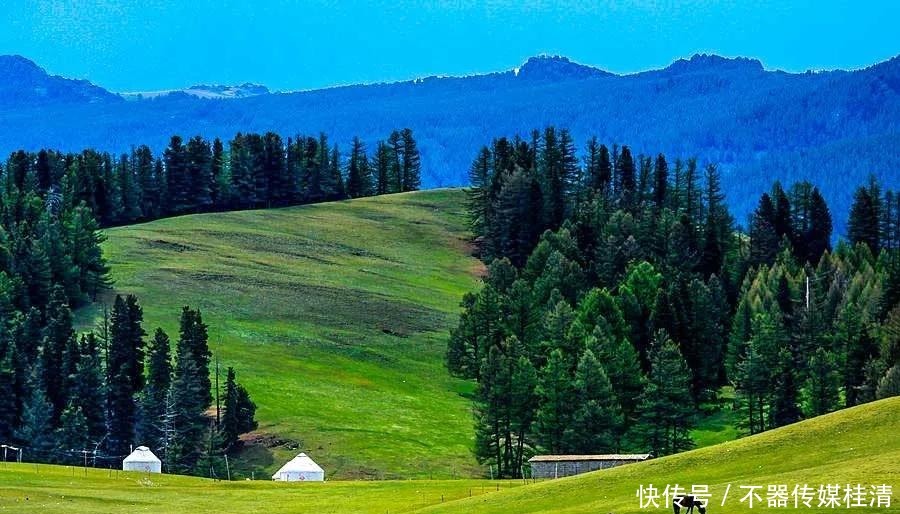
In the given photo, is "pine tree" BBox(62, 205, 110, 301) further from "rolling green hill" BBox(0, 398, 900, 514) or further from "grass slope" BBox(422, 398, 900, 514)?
"grass slope" BBox(422, 398, 900, 514)

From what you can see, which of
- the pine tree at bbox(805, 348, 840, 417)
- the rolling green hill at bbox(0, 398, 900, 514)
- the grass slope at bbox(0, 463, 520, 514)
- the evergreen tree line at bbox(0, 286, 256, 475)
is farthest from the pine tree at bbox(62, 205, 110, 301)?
the pine tree at bbox(805, 348, 840, 417)

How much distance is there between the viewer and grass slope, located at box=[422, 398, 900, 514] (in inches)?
3009

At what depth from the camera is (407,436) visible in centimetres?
14712

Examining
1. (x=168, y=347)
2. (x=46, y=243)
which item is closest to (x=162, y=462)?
(x=168, y=347)

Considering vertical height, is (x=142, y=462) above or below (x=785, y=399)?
below

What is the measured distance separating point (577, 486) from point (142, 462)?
55524 millimetres

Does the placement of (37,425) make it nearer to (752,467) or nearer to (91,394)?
(91,394)

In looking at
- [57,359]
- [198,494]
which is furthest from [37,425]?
[198,494]

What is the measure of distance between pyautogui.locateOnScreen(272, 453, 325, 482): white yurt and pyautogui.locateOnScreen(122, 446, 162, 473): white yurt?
9.38 meters

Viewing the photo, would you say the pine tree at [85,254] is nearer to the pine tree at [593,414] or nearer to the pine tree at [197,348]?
the pine tree at [197,348]

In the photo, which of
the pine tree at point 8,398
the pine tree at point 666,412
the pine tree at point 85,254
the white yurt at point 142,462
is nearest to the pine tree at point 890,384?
the pine tree at point 666,412

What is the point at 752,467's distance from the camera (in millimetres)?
82312

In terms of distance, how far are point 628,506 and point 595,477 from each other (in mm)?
11636

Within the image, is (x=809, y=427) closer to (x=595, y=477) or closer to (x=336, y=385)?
(x=595, y=477)
